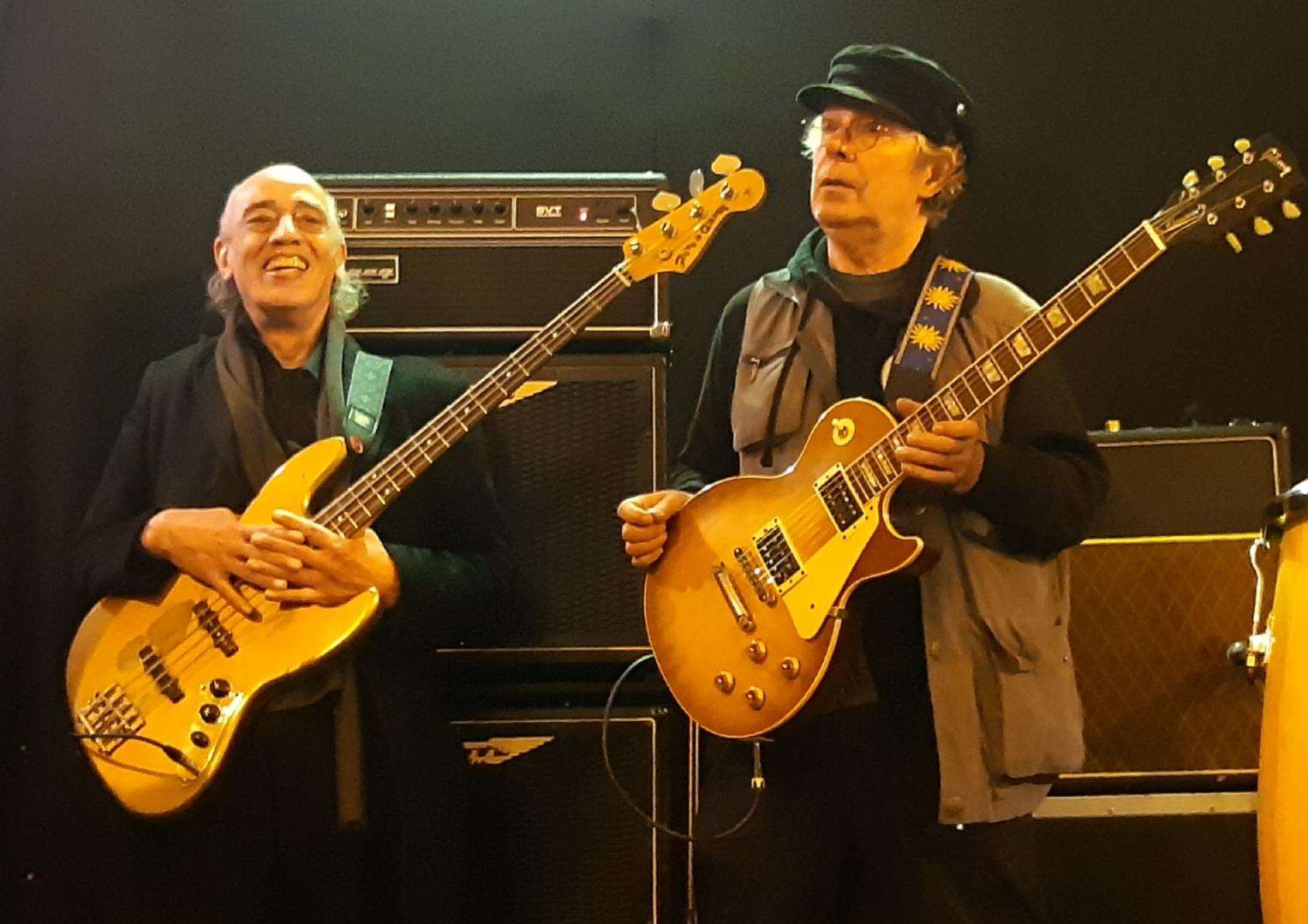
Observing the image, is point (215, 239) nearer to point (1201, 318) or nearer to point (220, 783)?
point (220, 783)

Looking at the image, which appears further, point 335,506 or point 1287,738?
point 335,506

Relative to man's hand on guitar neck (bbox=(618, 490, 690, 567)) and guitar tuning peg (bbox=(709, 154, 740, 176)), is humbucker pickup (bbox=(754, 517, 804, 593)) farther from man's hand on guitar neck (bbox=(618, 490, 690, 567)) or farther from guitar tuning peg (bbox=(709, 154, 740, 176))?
guitar tuning peg (bbox=(709, 154, 740, 176))

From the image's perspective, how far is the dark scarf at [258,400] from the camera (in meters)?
1.85

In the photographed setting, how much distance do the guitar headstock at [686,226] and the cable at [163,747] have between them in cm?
88

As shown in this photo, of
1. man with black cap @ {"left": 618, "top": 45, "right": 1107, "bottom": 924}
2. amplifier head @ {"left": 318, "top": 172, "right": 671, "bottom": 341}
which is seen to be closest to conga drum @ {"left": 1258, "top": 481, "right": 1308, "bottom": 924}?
man with black cap @ {"left": 618, "top": 45, "right": 1107, "bottom": 924}

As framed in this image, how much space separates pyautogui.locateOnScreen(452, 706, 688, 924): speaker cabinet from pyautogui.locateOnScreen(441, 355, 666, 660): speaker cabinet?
11cm

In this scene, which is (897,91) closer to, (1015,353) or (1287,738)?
(1015,353)

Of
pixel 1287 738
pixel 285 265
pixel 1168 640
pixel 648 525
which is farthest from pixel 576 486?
pixel 1287 738

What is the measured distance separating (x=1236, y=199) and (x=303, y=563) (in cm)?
128

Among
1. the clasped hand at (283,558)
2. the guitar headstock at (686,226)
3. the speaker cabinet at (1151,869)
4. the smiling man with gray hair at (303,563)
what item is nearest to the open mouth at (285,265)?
the smiling man with gray hair at (303,563)

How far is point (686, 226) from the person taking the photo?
184 cm

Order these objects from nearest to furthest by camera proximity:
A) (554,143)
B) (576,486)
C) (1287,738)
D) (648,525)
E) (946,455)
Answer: (1287,738) → (946,455) → (648,525) → (576,486) → (554,143)

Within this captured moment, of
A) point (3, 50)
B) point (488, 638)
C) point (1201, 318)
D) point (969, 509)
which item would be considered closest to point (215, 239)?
point (3, 50)

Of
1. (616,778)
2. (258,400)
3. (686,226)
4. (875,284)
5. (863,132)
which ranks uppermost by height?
(863,132)
